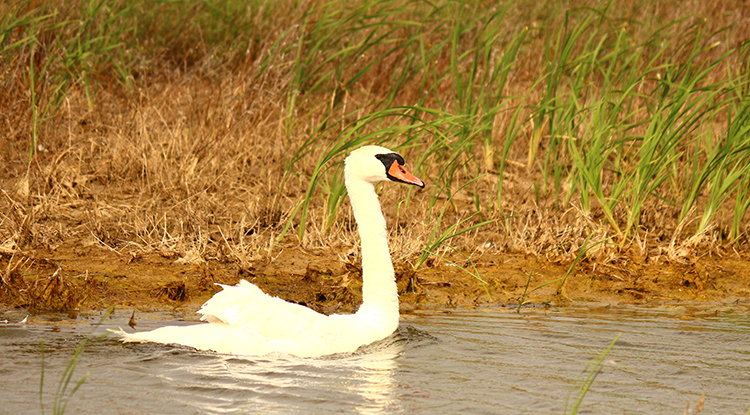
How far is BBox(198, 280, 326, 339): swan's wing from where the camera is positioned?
490 cm

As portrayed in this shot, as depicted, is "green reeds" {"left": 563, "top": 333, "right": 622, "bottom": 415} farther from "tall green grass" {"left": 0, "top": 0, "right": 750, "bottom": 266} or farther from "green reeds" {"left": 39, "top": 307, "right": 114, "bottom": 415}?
"tall green grass" {"left": 0, "top": 0, "right": 750, "bottom": 266}

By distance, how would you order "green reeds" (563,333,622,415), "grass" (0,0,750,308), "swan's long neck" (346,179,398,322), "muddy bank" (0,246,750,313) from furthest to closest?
"grass" (0,0,750,308) → "muddy bank" (0,246,750,313) → "swan's long neck" (346,179,398,322) → "green reeds" (563,333,622,415)

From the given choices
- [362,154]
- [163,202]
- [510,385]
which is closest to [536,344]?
[510,385]

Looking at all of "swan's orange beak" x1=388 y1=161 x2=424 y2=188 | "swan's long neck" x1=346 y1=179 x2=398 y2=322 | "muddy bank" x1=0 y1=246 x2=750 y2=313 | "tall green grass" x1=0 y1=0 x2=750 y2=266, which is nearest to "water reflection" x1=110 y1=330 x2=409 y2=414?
"swan's long neck" x1=346 y1=179 x2=398 y2=322

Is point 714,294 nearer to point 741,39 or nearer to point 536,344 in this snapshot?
point 536,344

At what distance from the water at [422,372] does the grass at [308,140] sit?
4.95 ft

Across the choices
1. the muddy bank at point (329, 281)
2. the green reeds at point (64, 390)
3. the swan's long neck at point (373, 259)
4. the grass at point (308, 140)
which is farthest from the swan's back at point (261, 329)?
the grass at point (308, 140)

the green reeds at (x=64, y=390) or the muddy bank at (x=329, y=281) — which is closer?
the green reeds at (x=64, y=390)

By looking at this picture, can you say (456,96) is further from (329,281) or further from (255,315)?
(255,315)

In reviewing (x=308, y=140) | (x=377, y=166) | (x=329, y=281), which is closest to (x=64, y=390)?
(x=377, y=166)

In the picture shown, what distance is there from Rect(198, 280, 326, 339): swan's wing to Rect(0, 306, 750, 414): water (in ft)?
0.56

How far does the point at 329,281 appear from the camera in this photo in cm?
665

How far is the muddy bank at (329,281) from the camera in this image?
610 cm

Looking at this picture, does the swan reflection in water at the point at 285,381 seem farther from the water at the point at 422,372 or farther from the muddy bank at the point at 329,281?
the muddy bank at the point at 329,281
